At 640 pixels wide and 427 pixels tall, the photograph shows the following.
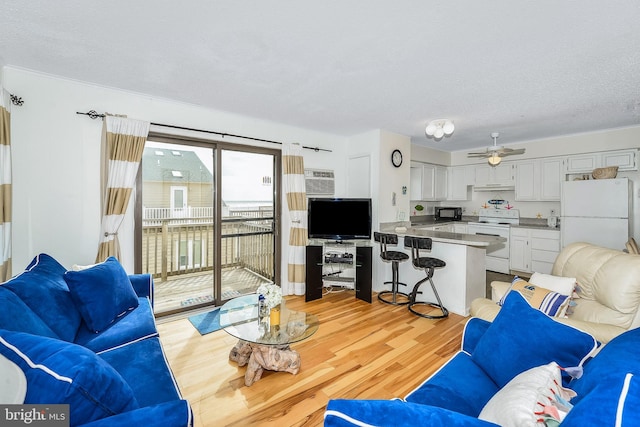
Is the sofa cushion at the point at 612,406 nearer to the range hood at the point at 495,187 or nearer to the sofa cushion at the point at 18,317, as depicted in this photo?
the sofa cushion at the point at 18,317

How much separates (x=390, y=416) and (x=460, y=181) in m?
6.12

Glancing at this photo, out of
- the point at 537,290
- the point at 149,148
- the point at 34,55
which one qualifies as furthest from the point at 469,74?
the point at 34,55

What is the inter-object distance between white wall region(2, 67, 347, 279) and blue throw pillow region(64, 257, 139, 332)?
98 centimetres

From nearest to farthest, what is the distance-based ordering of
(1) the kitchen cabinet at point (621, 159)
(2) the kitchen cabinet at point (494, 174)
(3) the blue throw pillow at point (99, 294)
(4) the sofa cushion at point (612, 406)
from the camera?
(4) the sofa cushion at point (612, 406) < (3) the blue throw pillow at point (99, 294) < (1) the kitchen cabinet at point (621, 159) < (2) the kitchen cabinet at point (494, 174)

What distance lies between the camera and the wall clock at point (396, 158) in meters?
4.46

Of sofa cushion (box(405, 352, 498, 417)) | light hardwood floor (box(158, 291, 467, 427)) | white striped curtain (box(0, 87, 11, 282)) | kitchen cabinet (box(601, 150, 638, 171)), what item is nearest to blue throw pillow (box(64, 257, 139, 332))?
light hardwood floor (box(158, 291, 467, 427))

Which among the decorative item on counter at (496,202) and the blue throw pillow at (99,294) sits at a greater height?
the decorative item on counter at (496,202)

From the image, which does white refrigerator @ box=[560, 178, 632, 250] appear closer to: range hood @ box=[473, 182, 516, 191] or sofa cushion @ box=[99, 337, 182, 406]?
range hood @ box=[473, 182, 516, 191]

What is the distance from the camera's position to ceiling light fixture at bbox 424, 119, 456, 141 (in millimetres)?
3405

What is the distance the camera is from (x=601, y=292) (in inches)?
73.5

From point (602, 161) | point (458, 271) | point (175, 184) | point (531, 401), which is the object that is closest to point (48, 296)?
point (175, 184)

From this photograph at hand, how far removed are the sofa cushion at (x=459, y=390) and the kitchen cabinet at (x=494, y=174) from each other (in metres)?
4.99

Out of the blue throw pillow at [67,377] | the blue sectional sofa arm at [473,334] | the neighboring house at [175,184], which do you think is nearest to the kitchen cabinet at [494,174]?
the blue sectional sofa arm at [473,334]

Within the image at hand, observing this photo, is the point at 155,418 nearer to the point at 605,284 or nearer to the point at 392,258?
the point at 605,284
